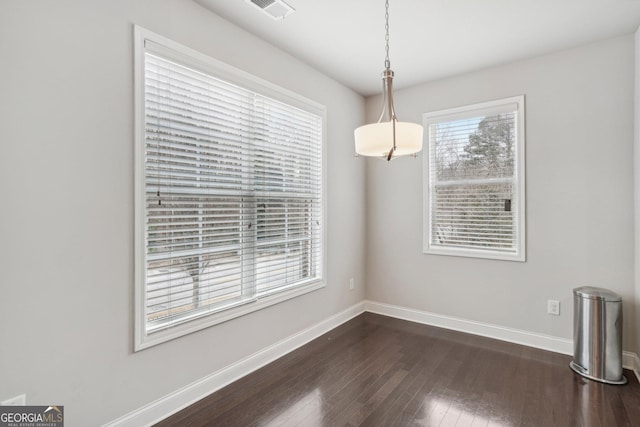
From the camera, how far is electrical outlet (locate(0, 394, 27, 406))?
1.45 m

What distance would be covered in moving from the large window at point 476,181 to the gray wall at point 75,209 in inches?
103

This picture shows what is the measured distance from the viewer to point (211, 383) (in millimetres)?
2287

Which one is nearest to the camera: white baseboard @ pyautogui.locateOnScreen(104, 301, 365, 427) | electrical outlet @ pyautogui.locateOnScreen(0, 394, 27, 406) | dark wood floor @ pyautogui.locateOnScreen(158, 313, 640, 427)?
electrical outlet @ pyautogui.locateOnScreen(0, 394, 27, 406)

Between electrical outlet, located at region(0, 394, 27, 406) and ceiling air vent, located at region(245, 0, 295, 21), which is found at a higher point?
ceiling air vent, located at region(245, 0, 295, 21)

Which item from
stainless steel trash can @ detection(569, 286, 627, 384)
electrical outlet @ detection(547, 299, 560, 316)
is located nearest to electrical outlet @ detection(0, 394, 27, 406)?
stainless steel trash can @ detection(569, 286, 627, 384)

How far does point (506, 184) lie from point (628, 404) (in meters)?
1.90

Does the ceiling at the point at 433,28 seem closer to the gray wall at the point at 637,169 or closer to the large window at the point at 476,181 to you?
the gray wall at the point at 637,169

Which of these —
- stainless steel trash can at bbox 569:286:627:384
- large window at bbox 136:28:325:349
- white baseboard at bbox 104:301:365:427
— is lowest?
white baseboard at bbox 104:301:365:427

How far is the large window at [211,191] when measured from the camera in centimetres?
197

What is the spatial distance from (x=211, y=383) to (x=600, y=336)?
2940 mm

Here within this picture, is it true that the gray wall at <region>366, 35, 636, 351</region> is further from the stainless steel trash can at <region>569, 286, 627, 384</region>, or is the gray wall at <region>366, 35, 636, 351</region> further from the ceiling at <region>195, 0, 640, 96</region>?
the stainless steel trash can at <region>569, 286, 627, 384</region>

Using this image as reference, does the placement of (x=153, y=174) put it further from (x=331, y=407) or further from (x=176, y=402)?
(x=331, y=407)

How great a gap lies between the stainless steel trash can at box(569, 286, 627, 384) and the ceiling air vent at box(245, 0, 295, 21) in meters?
3.14

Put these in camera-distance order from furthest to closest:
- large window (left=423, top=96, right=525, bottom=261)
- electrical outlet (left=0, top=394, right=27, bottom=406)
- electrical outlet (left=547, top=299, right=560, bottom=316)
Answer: large window (left=423, top=96, right=525, bottom=261) < electrical outlet (left=547, top=299, right=560, bottom=316) < electrical outlet (left=0, top=394, right=27, bottom=406)
